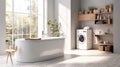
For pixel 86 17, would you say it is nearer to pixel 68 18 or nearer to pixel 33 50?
pixel 68 18

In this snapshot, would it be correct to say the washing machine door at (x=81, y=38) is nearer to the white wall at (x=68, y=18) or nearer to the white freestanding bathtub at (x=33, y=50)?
the white wall at (x=68, y=18)

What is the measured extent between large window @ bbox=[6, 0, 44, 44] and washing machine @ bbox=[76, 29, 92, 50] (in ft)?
6.87

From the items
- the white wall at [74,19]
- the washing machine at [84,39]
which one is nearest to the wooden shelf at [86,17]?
the white wall at [74,19]

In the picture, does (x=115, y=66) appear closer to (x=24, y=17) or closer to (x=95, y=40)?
(x=95, y=40)

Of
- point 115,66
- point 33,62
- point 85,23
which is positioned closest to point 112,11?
point 85,23

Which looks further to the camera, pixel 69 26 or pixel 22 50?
pixel 69 26

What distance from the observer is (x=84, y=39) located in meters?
9.39

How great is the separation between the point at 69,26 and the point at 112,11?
2.22 meters

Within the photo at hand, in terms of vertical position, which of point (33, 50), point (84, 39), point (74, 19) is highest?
point (74, 19)

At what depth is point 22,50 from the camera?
5.98 m

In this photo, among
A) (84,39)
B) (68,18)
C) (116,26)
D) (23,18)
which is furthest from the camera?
(68,18)

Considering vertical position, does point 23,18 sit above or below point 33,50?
above

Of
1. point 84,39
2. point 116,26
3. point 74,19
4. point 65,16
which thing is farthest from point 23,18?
point 116,26

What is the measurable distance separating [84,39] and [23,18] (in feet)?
10.5
